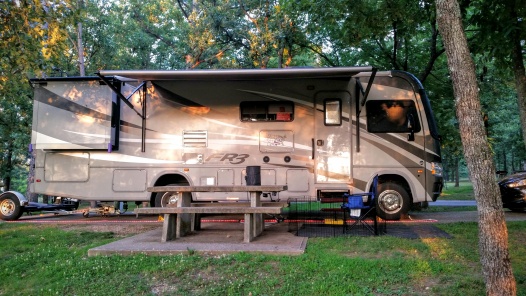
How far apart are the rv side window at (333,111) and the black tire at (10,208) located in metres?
8.41

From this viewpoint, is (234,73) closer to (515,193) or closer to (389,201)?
(389,201)

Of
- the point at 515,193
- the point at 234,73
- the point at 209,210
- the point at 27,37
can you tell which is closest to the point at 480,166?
the point at 209,210

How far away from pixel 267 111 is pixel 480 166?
620 centimetres

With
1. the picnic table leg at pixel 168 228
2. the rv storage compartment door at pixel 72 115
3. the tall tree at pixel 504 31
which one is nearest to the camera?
the tall tree at pixel 504 31

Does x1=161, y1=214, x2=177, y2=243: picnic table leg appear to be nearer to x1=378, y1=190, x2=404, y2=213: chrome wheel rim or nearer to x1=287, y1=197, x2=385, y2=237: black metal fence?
x1=287, y1=197, x2=385, y2=237: black metal fence

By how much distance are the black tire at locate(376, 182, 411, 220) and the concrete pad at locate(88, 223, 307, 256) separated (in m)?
2.84

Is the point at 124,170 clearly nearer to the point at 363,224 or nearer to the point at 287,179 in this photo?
the point at 287,179

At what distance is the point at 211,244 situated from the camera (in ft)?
19.8

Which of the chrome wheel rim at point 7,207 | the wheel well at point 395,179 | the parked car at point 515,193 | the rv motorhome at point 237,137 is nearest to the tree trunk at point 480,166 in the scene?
the rv motorhome at point 237,137

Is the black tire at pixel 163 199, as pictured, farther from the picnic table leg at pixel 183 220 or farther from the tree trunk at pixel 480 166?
the tree trunk at pixel 480 166

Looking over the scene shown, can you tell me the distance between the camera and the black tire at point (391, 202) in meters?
9.02

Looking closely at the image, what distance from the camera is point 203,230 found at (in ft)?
25.0


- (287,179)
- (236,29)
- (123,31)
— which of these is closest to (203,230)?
(287,179)

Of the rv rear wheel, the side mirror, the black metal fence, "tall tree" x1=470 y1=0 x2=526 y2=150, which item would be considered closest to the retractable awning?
"tall tree" x1=470 y1=0 x2=526 y2=150
